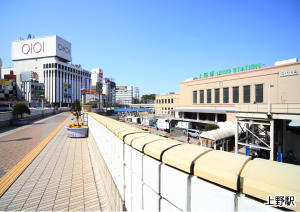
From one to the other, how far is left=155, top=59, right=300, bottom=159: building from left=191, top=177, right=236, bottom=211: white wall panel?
12.8m

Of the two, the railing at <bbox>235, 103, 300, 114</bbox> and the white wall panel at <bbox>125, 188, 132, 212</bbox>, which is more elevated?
the railing at <bbox>235, 103, 300, 114</bbox>

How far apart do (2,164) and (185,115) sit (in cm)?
3445

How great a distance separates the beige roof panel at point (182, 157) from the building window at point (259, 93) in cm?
3143

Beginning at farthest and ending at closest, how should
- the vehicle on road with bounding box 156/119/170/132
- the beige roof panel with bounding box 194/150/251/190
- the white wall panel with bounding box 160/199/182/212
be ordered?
the vehicle on road with bounding box 156/119/170/132 < the white wall panel with bounding box 160/199/182/212 < the beige roof panel with bounding box 194/150/251/190

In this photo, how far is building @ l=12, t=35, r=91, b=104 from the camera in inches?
3523

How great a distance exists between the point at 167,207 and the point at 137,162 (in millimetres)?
698

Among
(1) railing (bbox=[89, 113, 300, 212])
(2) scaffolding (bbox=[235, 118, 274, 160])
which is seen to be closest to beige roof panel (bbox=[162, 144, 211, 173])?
(1) railing (bbox=[89, 113, 300, 212])

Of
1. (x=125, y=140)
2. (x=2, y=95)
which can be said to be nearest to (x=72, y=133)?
(x=125, y=140)

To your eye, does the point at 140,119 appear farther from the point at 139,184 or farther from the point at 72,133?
the point at 139,184

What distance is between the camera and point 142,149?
1.94 metres

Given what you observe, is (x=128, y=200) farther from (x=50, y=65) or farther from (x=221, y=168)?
(x=50, y=65)

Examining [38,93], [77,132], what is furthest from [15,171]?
[38,93]

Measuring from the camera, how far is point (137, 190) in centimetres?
211

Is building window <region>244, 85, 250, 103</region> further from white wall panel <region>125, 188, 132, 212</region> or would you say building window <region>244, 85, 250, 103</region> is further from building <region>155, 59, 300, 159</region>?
white wall panel <region>125, 188, 132, 212</region>
